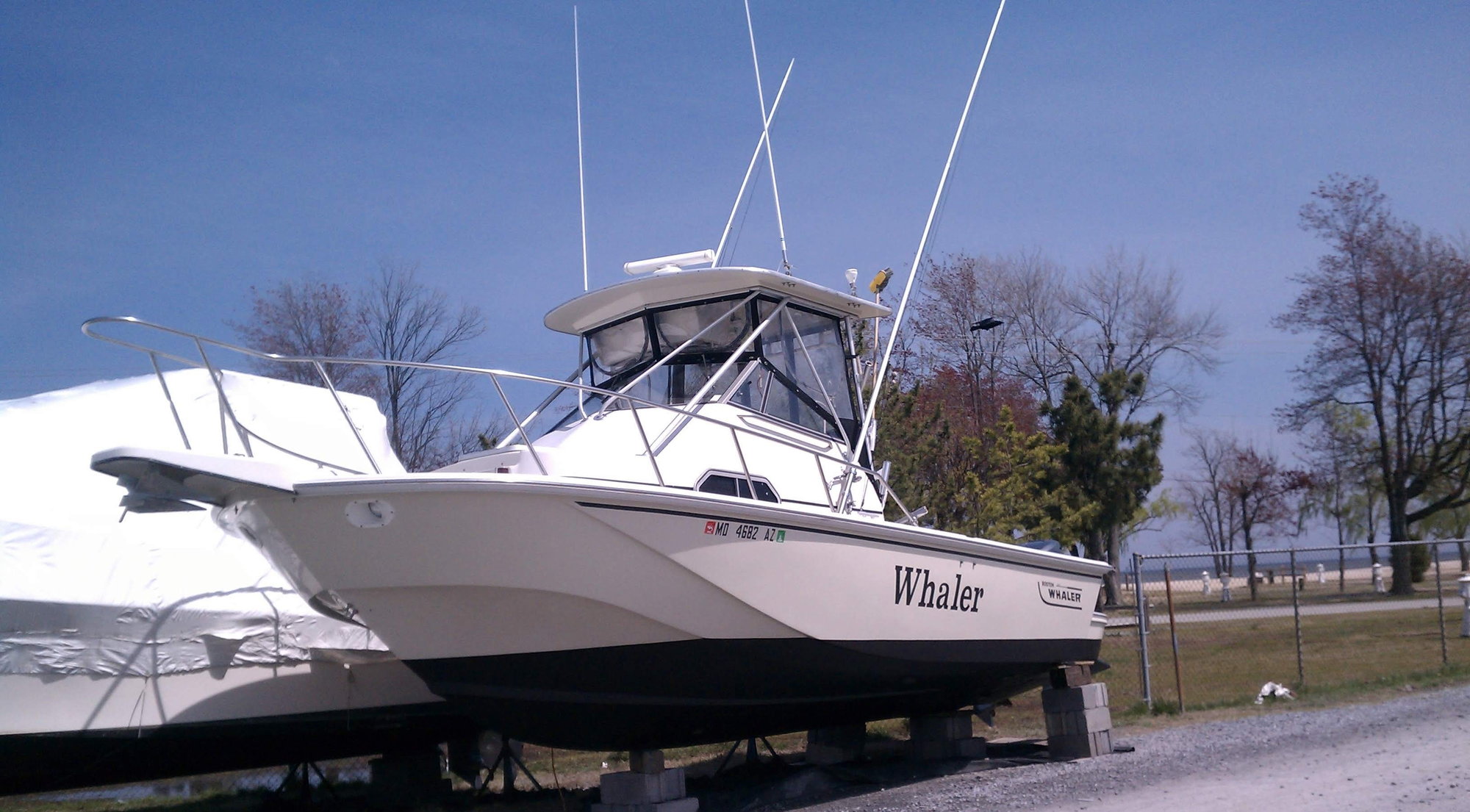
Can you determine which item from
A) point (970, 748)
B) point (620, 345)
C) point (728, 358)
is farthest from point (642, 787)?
point (970, 748)

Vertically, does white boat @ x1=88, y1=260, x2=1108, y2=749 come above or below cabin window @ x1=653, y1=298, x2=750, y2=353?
below

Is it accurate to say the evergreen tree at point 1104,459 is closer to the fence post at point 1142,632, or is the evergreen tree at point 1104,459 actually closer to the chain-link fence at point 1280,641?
the chain-link fence at point 1280,641

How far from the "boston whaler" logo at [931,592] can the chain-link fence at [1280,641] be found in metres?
4.14

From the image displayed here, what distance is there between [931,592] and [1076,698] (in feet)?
7.45

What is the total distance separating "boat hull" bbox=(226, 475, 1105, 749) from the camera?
5309 millimetres

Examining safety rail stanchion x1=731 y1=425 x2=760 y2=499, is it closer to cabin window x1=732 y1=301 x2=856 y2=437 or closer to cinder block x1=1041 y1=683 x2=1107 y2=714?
cabin window x1=732 y1=301 x2=856 y2=437

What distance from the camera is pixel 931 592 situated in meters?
6.93

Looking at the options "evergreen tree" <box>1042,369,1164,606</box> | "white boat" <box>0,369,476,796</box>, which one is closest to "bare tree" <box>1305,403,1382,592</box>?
"evergreen tree" <box>1042,369,1164,606</box>

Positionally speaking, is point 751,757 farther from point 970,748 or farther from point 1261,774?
point 1261,774

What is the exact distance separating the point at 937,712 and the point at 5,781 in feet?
20.9

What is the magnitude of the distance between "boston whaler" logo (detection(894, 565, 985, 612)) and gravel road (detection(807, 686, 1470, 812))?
1.18 meters

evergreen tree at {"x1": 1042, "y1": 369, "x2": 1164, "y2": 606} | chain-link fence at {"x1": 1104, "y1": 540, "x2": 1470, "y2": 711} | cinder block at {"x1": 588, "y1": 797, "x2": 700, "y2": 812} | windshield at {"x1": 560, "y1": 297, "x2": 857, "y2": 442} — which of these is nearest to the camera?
cinder block at {"x1": 588, "y1": 797, "x2": 700, "y2": 812}

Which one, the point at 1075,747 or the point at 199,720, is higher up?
the point at 199,720

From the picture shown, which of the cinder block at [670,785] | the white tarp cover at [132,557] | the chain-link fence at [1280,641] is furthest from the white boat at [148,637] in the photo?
the chain-link fence at [1280,641]
